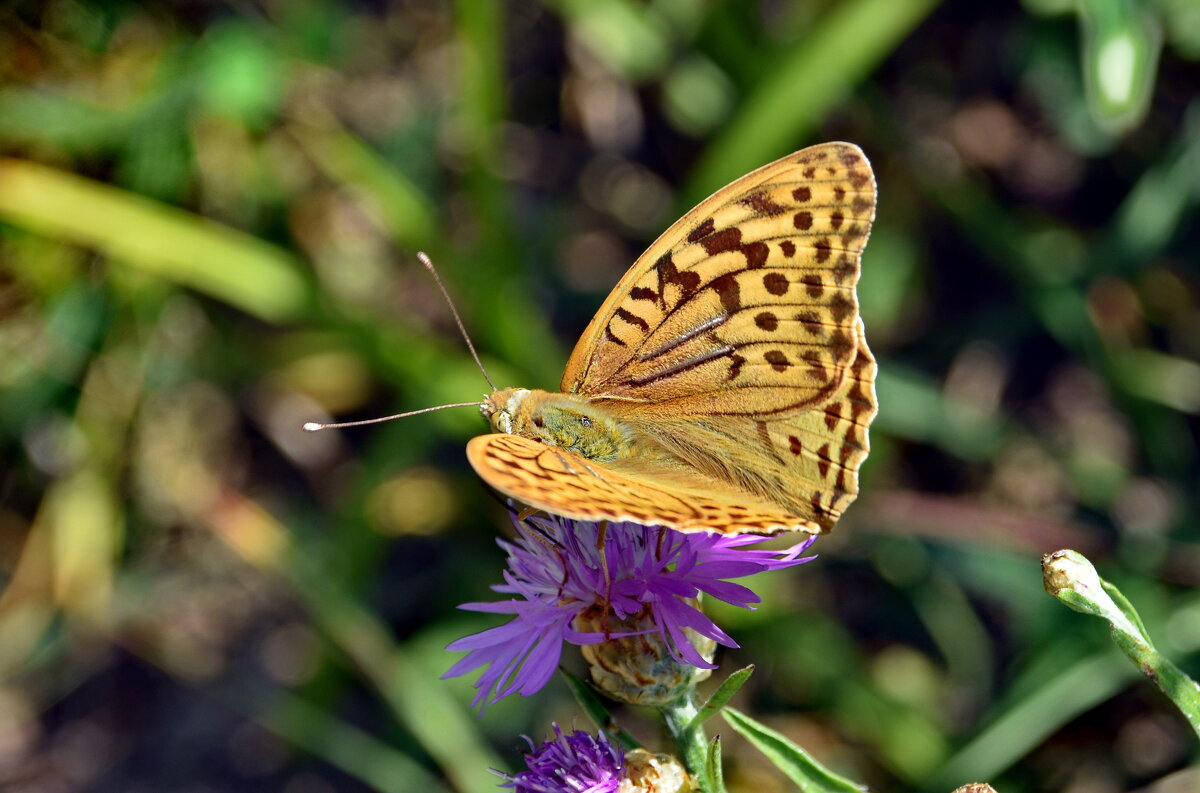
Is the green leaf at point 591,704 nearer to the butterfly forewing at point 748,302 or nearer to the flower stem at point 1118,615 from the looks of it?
the butterfly forewing at point 748,302

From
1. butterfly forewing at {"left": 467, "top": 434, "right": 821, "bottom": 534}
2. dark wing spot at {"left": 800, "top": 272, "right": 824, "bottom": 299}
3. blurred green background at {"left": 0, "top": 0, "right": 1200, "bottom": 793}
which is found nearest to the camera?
butterfly forewing at {"left": 467, "top": 434, "right": 821, "bottom": 534}

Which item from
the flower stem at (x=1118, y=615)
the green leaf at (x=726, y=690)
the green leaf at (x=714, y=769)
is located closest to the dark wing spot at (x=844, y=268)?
the flower stem at (x=1118, y=615)

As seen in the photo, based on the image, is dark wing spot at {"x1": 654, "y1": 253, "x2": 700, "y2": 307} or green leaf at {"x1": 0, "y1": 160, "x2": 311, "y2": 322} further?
green leaf at {"x1": 0, "y1": 160, "x2": 311, "y2": 322}

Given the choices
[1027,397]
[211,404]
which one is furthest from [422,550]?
[1027,397]

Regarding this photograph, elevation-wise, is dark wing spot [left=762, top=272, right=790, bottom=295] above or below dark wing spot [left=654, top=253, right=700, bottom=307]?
above

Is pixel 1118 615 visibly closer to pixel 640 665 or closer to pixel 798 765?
pixel 798 765

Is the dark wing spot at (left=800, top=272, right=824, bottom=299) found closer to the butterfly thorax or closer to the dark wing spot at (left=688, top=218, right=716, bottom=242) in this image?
the dark wing spot at (left=688, top=218, right=716, bottom=242)

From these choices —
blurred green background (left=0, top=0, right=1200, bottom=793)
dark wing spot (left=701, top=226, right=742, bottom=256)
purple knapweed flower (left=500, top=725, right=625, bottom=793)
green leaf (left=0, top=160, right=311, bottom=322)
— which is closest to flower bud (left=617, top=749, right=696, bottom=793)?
purple knapweed flower (left=500, top=725, right=625, bottom=793)
